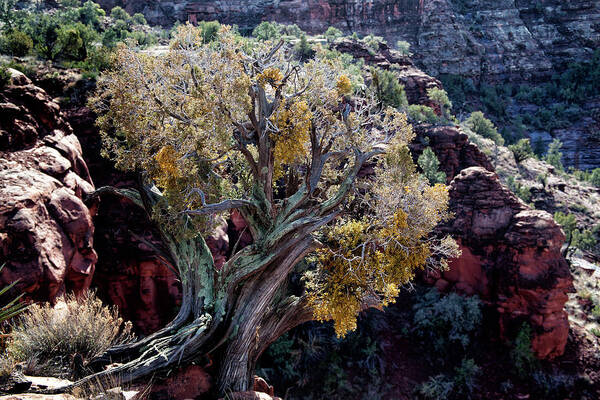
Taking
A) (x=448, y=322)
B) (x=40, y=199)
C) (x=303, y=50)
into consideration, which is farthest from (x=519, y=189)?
(x=40, y=199)

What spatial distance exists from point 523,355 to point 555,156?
3026cm

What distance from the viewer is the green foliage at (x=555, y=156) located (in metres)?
35.6

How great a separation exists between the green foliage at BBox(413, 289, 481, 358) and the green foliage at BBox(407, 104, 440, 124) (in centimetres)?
1061

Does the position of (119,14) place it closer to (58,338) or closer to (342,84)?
(342,84)

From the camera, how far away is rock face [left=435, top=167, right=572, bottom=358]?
13.1 metres

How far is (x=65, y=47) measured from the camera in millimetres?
15367

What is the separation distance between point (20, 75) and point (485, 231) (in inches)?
601

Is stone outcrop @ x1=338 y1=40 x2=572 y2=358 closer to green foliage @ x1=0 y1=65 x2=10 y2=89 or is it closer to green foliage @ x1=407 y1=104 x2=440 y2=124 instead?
green foliage @ x1=407 y1=104 x2=440 y2=124

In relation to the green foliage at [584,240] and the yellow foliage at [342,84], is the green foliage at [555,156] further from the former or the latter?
the yellow foliage at [342,84]

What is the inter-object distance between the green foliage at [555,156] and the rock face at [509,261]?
79.8ft

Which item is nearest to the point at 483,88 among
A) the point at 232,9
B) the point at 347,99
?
the point at 232,9

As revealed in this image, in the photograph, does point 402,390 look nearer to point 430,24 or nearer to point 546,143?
point 546,143

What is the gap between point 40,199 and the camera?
27.7 ft

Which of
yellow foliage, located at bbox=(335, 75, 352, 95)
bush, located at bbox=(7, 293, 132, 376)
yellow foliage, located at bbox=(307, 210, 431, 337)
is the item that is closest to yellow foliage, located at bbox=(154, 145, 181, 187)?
bush, located at bbox=(7, 293, 132, 376)
